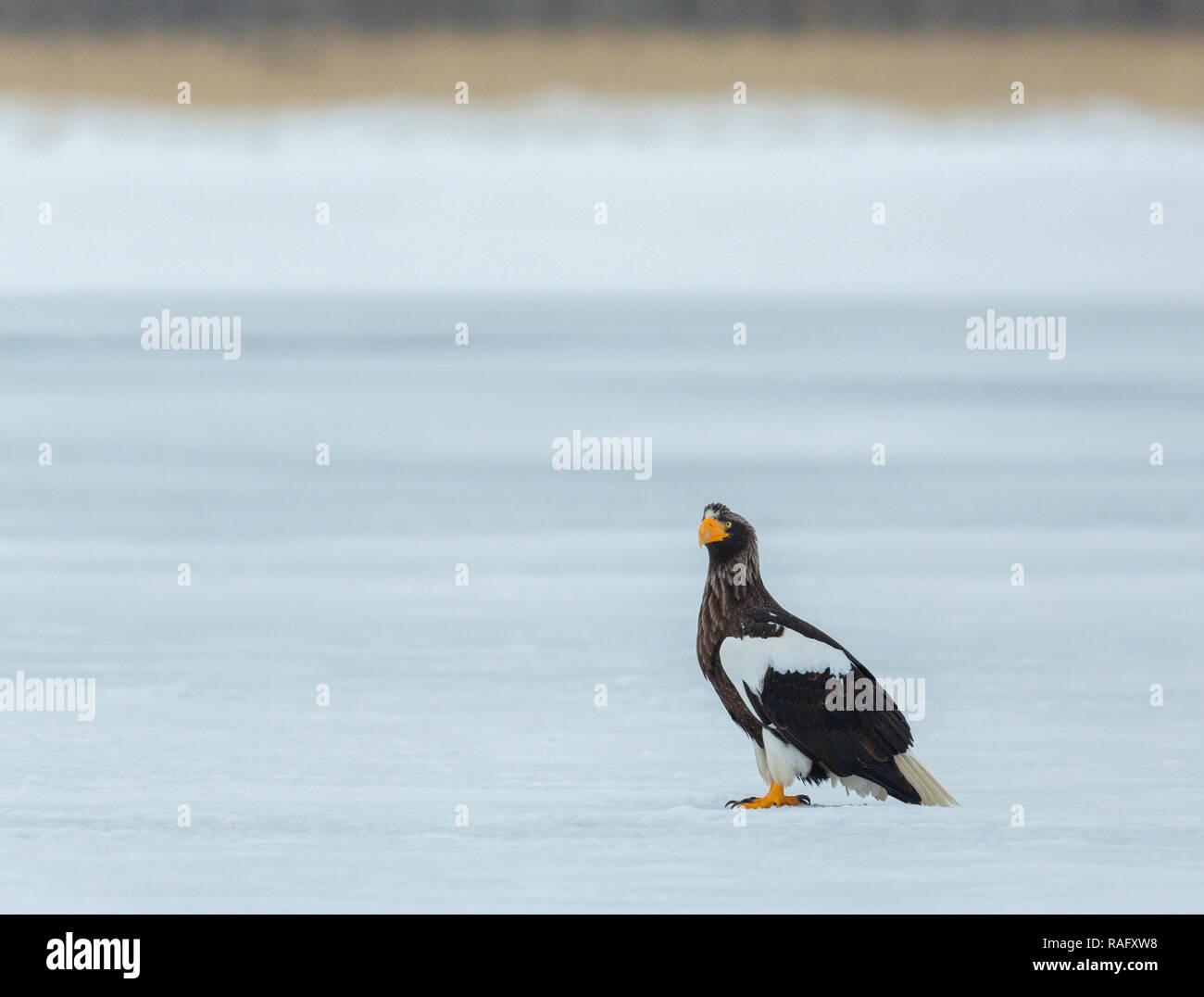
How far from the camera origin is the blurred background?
12.2 ft

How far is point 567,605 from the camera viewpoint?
538 centimetres

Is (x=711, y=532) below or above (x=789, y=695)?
above

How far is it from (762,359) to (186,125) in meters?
7.34

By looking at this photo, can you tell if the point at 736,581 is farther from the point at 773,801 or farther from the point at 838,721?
the point at 773,801

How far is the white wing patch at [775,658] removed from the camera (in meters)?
3.67

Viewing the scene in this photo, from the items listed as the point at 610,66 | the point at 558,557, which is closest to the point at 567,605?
the point at 558,557

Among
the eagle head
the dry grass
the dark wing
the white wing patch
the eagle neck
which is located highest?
the dry grass

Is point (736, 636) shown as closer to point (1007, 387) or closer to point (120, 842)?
point (120, 842)

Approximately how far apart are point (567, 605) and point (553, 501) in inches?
49.5

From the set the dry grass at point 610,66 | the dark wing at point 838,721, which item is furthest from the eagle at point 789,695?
the dry grass at point 610,66

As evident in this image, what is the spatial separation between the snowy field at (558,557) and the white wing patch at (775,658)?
12.2 inches

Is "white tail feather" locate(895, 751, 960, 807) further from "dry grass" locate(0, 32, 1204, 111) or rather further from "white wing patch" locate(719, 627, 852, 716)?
"dry grass" locate(0, 32, 1204, 111)

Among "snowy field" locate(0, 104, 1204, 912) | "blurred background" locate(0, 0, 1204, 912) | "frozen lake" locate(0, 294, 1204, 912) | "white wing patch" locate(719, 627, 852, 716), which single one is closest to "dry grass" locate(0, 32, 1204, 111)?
"blurred background" locate(0, 0, 1204, 912)

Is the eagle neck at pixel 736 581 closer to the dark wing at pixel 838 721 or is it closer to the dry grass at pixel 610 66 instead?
the dark wing at pixel 838 721
